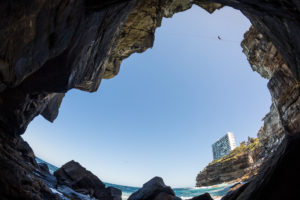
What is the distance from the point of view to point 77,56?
6.94 meters

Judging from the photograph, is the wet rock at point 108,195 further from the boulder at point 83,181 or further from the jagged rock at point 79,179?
the jagged rock at point 79,179

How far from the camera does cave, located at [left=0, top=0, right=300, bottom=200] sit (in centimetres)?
328

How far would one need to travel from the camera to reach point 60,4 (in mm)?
4145

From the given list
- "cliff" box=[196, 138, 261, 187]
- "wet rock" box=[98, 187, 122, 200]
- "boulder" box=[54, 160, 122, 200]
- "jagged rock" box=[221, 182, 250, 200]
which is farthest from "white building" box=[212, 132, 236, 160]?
"jagged rock" box=[221, 182, 250, 200]

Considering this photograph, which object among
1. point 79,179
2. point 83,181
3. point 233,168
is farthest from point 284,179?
point 233,168

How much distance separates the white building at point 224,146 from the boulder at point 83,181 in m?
67.0

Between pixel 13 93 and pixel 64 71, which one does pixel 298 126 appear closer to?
pixel 64 71

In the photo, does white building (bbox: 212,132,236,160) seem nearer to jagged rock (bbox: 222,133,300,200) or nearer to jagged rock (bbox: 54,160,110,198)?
jagged rock (bbox: 54,160,110,198)

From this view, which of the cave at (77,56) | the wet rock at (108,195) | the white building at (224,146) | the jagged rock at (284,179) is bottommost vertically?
the wet rock at (108,195)

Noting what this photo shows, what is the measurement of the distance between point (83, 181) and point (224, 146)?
74439 mm

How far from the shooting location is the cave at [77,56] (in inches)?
129

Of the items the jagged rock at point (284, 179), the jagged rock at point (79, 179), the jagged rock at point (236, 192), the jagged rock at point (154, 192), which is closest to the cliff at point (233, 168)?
the jagged rock at point (154, 192)

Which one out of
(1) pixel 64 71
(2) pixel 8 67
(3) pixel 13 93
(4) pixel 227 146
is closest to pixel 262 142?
(1) pixel 64 71

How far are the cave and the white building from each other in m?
68.5
